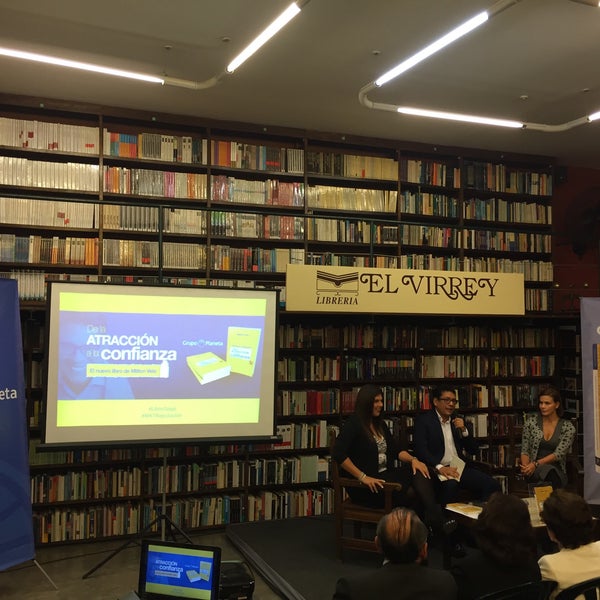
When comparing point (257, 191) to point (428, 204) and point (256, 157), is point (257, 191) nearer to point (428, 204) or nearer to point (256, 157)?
point (256, 157)

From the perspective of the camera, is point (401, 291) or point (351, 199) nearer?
point (401, 291)

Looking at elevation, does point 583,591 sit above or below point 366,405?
below

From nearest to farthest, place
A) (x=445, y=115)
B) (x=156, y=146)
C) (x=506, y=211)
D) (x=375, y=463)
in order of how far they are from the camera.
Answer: (x=375, y=463) → (x=445, y=115) → (x=156, y=146) → (x=506, y=211)

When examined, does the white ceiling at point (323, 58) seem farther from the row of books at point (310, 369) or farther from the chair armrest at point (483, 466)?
the chair armrest at point (483, 466)

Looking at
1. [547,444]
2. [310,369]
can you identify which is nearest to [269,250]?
[310,369]

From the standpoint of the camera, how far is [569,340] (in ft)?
22.0

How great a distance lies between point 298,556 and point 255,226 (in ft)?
9.84

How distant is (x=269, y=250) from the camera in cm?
586

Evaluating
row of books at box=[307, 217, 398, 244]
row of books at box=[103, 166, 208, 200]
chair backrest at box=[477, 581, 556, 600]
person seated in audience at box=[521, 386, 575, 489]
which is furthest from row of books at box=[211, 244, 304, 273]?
chair backrest at box=[477, 581, 556, 600]

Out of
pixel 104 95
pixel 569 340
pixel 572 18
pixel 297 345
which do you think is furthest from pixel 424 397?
pixel 104 95

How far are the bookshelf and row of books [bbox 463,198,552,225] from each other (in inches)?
0.7

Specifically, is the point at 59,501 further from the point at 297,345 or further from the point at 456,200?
the point at 456,200

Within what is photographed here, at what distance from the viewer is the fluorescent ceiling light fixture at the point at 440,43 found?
346 cm

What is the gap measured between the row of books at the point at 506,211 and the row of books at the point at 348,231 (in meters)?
1.03
